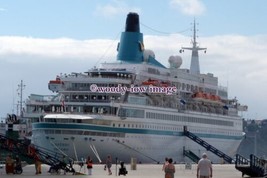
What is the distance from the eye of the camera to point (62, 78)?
86938mm

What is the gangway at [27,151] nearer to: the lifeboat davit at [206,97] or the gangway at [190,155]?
the gangway at [190,155]

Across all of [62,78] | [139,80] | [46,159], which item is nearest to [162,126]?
[139,80]

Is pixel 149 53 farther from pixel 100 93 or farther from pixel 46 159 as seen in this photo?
pixel 46 159

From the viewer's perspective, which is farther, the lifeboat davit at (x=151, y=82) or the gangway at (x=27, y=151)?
the lifeboat davit at (x=151, y=82)

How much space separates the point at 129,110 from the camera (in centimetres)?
8406

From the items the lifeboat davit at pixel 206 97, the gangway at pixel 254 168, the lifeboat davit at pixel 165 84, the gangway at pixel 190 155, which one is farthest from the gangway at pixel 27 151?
the lifeboat davit at pixel 206 97

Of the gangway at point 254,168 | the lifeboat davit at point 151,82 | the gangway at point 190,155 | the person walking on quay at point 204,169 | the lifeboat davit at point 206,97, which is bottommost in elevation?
the gangway at point 190,155

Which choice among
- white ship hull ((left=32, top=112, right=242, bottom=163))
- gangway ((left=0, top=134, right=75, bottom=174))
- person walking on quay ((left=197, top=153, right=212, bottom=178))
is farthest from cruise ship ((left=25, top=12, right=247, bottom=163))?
person walking on quay ((left=197, top=153, right=212, bottom=178))

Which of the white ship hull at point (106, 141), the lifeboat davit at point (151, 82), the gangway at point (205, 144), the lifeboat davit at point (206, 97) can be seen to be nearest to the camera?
the white ship hull at point (106, 141)

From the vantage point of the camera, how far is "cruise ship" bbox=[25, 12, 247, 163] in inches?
3167

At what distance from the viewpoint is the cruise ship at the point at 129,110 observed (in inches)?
3167

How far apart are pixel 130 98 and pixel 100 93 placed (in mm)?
3175

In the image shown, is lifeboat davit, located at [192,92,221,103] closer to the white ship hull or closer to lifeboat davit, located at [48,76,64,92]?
the white ship hull

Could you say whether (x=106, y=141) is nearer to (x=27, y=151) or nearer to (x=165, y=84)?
(x=165, y=84)
